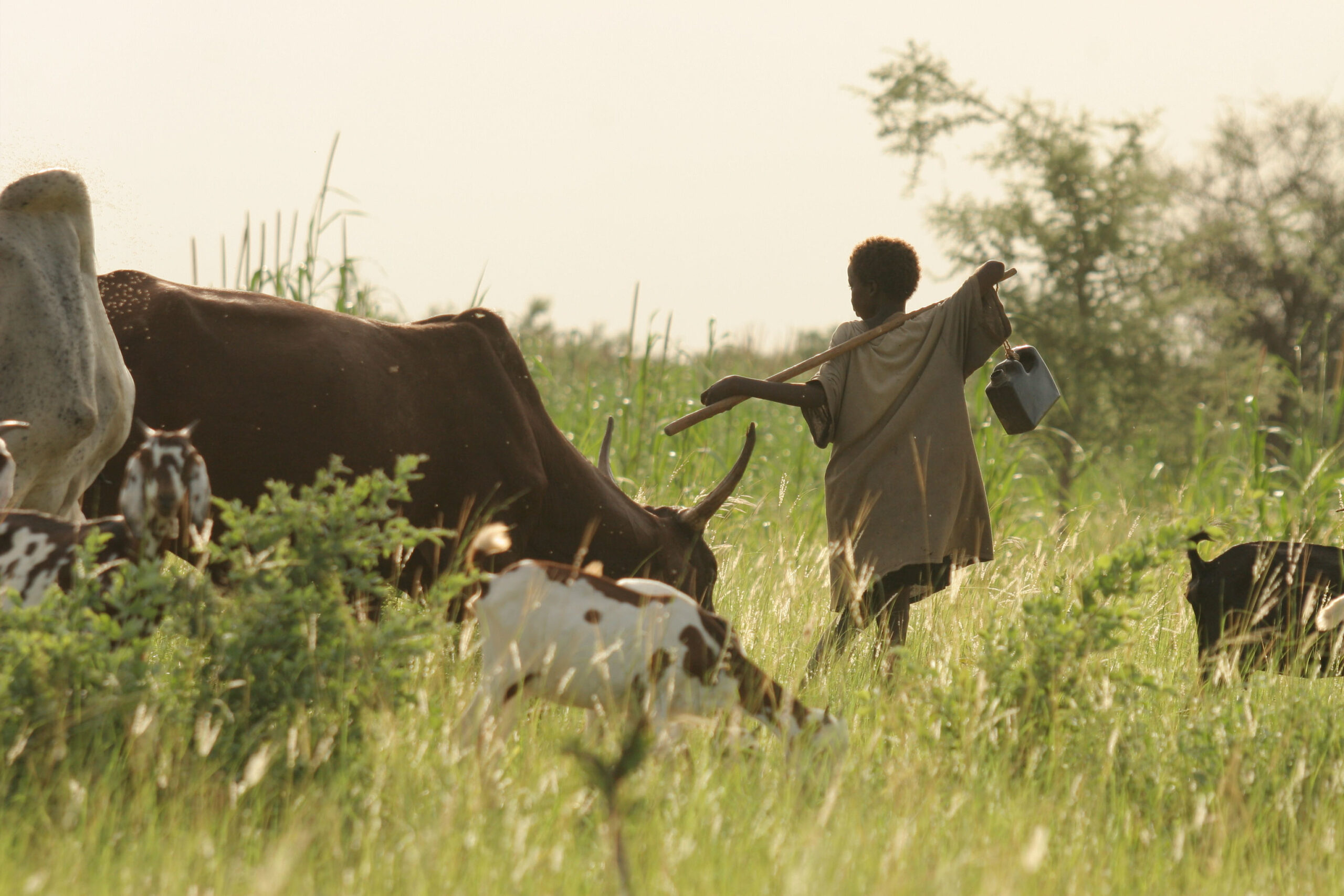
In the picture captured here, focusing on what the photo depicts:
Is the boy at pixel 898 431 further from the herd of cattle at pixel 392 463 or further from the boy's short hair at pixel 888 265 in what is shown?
the herd of cattle at pixel 392 463

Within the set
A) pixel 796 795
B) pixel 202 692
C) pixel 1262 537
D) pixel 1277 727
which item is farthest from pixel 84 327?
pixel 1262 537

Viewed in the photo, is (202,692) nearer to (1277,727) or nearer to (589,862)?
(589,862)

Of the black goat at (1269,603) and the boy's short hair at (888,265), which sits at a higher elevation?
the boy's short hair at (888,265)

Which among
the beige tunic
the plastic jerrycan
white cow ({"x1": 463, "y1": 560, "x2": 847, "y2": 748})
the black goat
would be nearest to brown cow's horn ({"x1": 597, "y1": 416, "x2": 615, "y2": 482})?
the beige tunic

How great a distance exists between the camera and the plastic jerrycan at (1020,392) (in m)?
3.95

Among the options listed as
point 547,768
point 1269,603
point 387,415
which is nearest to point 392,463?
point 387,415

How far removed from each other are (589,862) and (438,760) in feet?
1.64

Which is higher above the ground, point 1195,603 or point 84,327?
point 84,327

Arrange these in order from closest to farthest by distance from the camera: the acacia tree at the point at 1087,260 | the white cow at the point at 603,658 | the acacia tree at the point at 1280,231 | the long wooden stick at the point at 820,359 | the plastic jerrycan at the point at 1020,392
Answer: the white cow at the point at 603,658 → the plastic jerrycan at the point at 1020,392 → the long wooden stick at the point at 820,359 → the acacia tree at the point at 1087,260 → the acacia tree at the point at 1280,231

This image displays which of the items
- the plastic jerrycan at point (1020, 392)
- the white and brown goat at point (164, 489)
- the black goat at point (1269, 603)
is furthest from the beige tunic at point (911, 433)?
the white and brown goat at point (164, 489)

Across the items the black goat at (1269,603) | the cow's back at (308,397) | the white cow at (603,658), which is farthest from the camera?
the black goat at (1269,603)

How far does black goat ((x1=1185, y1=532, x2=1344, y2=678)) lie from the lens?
146 inches

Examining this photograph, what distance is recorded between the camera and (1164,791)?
2.84 m

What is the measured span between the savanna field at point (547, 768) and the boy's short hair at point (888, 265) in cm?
132
